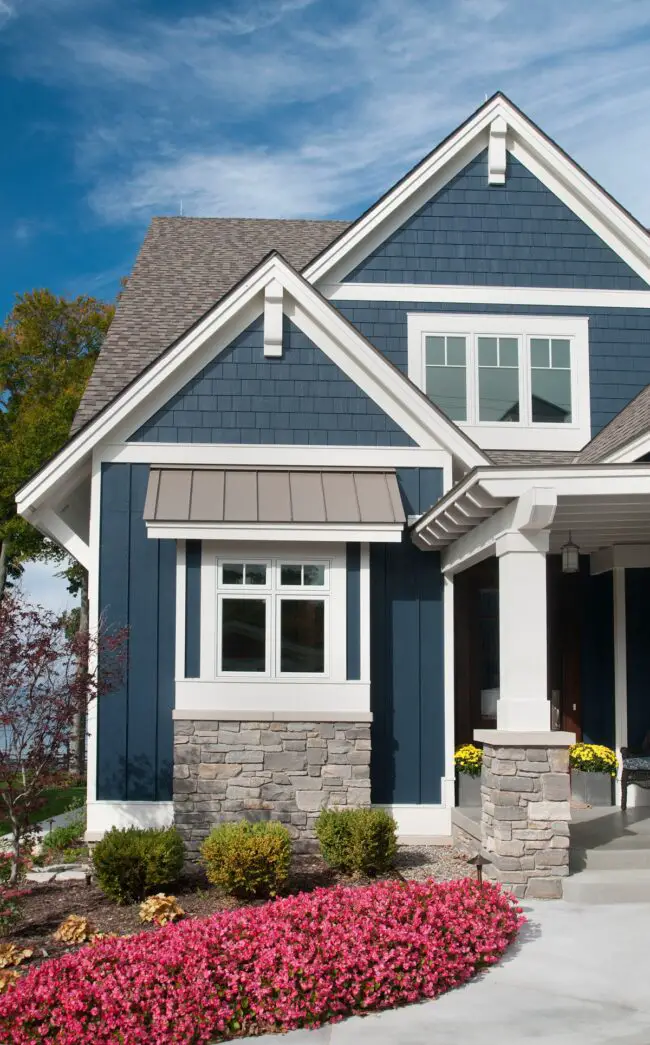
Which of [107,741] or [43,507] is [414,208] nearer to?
[43,507]

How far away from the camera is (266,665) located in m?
10.2

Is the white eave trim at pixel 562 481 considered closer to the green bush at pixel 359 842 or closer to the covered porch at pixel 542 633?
the covered porch at pixel 542 633

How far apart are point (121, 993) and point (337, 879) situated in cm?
349

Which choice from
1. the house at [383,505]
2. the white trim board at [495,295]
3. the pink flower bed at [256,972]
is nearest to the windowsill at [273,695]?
the house at [383,505]

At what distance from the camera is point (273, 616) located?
10.3 metres

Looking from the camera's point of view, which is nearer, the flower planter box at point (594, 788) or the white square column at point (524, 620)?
the white square column at point (524, 620)

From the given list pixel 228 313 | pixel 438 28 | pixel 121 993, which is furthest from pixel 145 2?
pixel 121 993

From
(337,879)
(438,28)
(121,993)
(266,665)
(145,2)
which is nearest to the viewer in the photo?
(121,993)

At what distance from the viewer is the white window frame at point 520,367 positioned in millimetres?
12414

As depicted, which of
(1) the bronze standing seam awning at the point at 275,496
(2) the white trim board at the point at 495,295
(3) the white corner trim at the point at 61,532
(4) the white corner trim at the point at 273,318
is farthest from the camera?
(2) the white trim board at the point at 495,295

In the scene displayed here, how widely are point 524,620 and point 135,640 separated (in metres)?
4.19

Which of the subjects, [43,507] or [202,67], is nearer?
[43,507]

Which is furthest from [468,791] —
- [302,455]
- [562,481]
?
[562,481]

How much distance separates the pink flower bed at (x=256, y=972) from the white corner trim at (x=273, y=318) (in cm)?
585
